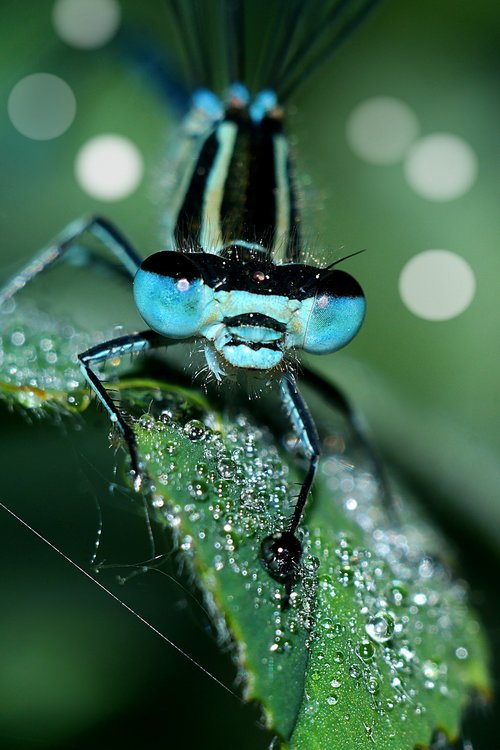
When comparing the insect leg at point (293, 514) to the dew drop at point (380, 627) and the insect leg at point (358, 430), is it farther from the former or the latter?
the insect leg at point (358, 430)

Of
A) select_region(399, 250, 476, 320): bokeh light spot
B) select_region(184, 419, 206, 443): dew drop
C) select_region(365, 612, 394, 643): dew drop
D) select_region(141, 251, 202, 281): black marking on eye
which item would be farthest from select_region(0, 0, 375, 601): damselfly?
select_region(399, 250, 476, 320): bokeh light spot

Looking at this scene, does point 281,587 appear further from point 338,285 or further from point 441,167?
point 441,167

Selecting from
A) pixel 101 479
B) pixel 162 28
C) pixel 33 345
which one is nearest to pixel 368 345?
pixel 33 345

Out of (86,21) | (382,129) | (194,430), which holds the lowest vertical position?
(194,430)

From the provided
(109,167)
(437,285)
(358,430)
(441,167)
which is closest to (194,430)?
(358,430)

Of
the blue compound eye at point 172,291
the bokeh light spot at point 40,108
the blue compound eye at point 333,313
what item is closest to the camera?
the blue compound eye at point 172,291

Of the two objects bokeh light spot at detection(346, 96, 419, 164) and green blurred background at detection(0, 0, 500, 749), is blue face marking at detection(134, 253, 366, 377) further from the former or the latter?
bokeh light spot at detection(346, 96, 419, 164)

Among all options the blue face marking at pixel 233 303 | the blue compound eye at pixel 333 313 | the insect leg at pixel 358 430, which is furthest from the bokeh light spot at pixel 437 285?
the blue face marking at pixel 233 303
